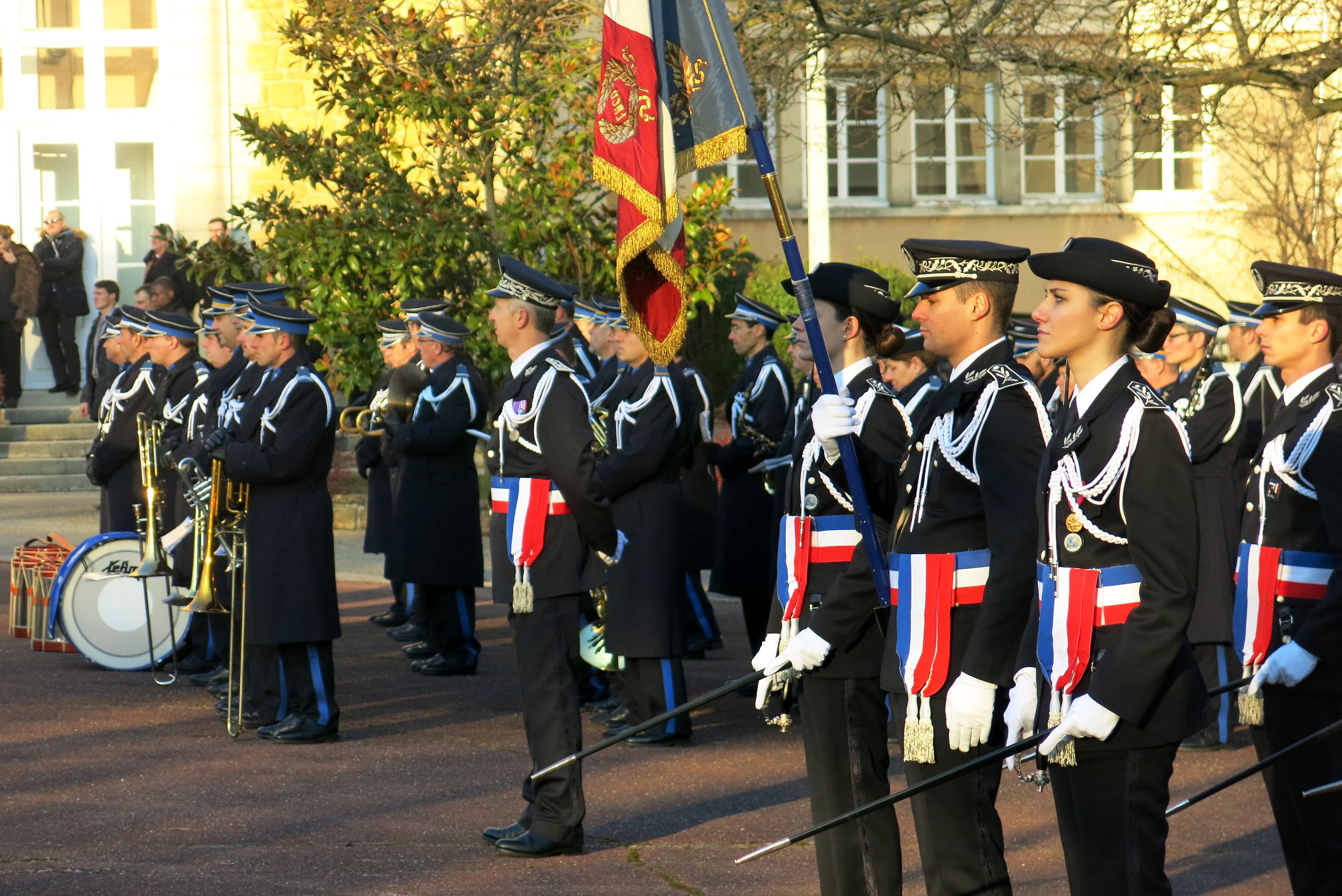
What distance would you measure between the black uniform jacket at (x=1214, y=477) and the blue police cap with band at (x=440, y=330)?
4.19 meters

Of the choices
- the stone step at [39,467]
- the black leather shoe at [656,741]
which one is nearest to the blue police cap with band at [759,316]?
the black leather shoe at [656,741]

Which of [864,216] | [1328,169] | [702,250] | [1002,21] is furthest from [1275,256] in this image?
[1002,21]

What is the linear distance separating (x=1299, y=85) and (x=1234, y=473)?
2.90 m

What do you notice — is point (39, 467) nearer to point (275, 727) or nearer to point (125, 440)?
Answer: point (125, 440)

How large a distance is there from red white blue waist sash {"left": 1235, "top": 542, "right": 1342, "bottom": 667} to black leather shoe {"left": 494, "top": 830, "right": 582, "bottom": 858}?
7.84 feet

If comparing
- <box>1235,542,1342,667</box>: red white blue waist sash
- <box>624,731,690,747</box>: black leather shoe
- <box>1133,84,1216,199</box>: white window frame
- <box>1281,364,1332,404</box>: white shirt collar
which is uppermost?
<box>1133,84,1216,199</box>: white window frame

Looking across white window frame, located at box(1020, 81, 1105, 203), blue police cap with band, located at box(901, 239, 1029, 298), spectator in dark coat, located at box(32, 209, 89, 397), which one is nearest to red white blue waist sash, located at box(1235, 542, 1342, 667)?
blue police cap with band, located at box(901, 239, 1029, 298)

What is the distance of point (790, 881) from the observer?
577cm

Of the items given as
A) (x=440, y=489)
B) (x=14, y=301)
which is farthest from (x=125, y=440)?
(x=14, y=301)

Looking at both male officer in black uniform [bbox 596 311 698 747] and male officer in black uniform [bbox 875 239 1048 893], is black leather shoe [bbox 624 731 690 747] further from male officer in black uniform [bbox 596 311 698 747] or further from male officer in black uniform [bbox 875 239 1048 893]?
male officer in black uniform [bbox 875 239 1048 893]

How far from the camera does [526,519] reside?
244 inches

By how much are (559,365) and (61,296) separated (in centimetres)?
1504

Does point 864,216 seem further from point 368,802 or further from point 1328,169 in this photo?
point 368,802

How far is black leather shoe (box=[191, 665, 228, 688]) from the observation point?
365 inches
